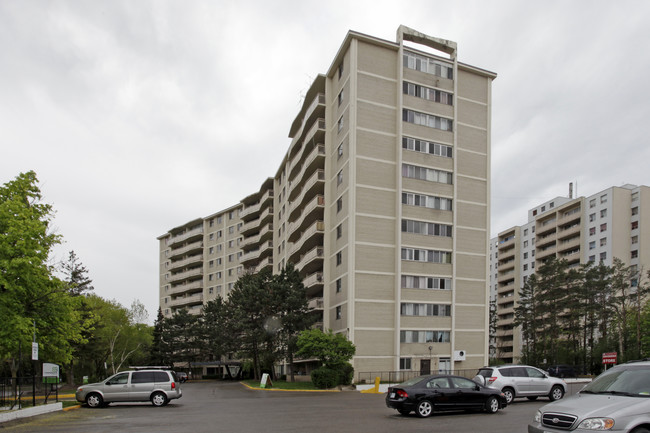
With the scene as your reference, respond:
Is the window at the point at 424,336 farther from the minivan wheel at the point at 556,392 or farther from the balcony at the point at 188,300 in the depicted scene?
the balcony at the point at 188,300

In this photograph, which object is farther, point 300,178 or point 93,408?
point 300,178

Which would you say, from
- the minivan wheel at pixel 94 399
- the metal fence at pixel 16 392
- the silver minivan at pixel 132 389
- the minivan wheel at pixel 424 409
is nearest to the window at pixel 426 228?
the silver minivan at pixel 132 389

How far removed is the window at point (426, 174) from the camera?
1998 inches

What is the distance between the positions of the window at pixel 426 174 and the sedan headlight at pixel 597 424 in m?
42.2

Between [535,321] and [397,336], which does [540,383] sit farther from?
[535,321]

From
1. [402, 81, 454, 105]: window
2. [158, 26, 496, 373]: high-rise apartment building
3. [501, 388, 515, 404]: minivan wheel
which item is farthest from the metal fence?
[402, 81, 454, 105]: window

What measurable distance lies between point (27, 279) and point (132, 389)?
6.74 meters

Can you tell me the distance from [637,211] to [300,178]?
195 ft

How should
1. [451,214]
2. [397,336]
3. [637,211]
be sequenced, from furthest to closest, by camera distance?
[637,211] < [451,214] < [397,336]

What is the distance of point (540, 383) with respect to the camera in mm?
23375

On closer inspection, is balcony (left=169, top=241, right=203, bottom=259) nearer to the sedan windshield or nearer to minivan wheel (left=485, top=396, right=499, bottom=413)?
minivan wheel (left=485, top=396, right=499, bottom=413)

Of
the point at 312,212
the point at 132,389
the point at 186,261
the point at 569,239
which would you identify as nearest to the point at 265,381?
the point at 312,212

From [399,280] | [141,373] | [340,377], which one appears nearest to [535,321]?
[399,280]

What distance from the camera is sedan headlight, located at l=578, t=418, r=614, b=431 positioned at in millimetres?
8797
